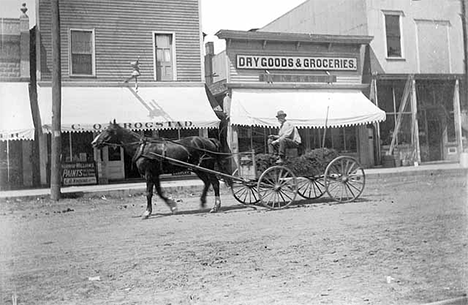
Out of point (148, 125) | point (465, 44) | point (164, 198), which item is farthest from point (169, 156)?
point (465, 44)

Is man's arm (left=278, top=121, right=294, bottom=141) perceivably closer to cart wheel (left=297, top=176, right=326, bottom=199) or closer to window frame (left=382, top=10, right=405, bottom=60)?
cart wheel (left=297, top=176, right=326, bottom=199)

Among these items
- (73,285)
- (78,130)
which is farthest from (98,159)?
(73,285)

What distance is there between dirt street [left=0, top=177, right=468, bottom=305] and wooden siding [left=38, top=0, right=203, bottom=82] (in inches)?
36.7

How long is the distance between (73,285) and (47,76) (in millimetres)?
1429

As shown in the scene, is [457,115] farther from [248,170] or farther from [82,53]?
[82,53]

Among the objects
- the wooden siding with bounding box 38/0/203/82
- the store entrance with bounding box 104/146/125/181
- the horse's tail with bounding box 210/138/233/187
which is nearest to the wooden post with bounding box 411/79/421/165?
the horse's tail with bounding box 210/138/233/187

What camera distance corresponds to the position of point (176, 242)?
3.85 metres

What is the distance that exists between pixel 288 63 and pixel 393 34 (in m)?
1.23

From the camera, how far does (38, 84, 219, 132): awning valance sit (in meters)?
3.22

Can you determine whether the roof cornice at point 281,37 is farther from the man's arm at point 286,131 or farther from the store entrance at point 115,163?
the store entrance at point 115,163

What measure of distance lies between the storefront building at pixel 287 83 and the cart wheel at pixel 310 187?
83 centimetres

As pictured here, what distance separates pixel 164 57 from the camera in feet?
11.1

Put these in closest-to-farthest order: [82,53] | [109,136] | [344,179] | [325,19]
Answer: [82,53] < [109,136] < [325,19] < [344,179]

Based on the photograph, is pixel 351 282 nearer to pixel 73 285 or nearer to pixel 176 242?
pixel 176 242
